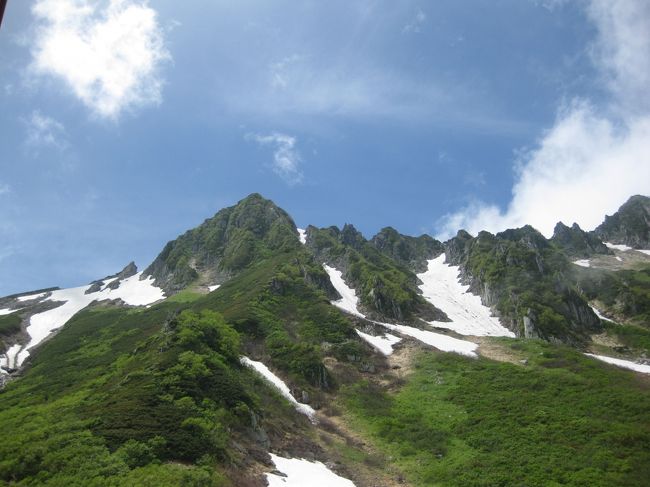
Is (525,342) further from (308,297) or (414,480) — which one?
(414,480)

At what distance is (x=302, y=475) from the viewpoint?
27266 millimetres

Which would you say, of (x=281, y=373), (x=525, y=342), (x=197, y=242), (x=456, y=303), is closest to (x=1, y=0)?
(x=281, y=373)

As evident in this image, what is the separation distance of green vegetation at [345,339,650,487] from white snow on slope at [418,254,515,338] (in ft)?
106

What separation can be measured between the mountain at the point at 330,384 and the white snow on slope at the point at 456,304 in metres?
0.96

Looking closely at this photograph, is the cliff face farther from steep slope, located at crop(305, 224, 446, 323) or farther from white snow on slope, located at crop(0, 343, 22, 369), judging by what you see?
white snow on slope, located at crop(0, 343, 22, 369)

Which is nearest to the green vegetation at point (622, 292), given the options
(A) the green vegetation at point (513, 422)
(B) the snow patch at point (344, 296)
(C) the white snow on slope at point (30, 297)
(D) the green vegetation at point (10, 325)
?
(A) the green vegetation at point (513, 422)

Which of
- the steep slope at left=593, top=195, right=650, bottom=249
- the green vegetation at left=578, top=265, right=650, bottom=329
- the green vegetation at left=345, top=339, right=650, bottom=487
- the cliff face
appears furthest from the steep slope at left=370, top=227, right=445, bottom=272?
the green vegetation at left=345, top=339, right=650, bottom=487

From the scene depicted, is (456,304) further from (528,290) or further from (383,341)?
(383,341)

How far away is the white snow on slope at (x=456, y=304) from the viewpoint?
88.8m

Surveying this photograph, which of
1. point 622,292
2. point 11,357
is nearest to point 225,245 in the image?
point 11,357

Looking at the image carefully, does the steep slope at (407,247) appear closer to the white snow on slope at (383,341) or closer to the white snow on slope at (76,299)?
the white snow on slope at (76,299)

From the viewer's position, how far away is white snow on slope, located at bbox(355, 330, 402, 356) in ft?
210

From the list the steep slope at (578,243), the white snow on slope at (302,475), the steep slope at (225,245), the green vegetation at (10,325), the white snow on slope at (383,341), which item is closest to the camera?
the white snow on slope at (302,475)

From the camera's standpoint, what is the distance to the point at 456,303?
11162 centimetres
